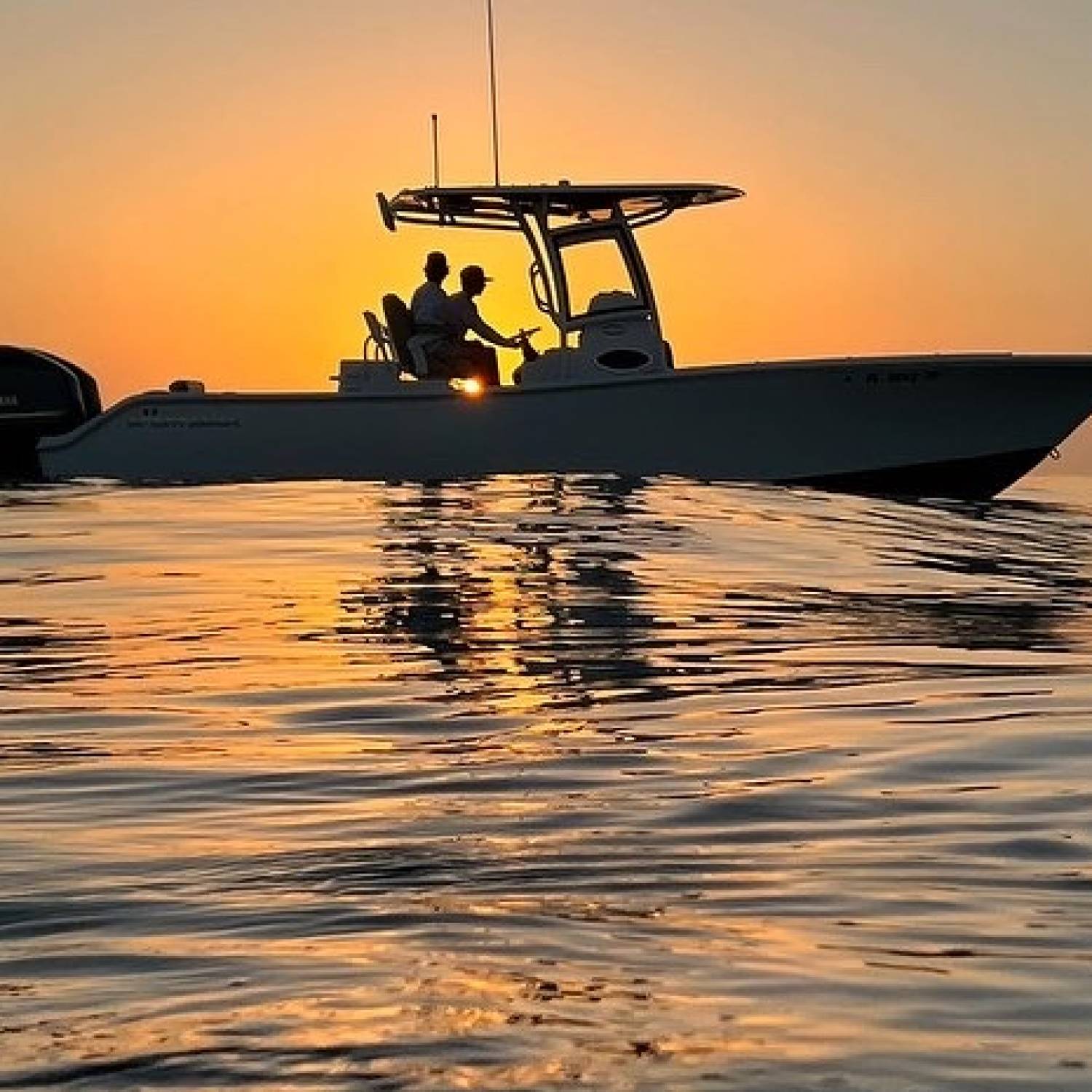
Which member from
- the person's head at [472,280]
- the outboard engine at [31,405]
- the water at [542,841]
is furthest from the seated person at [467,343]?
the water at [542,841]

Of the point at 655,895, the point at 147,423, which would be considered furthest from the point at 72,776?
the point at 147,423

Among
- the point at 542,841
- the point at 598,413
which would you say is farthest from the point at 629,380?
the point at 542,841

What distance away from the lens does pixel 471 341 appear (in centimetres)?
1988

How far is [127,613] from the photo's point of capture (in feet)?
26.0

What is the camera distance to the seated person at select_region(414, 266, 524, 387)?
19.4m

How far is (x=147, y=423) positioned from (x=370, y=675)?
50.0 feet

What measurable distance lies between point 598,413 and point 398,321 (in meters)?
1.86

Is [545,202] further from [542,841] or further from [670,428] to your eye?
[542,841]

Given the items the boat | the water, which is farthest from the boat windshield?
the water

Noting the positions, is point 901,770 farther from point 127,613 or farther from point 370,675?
point 127,613

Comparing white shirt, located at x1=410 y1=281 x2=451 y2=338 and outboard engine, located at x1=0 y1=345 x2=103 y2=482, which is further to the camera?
outboard engine, located at x1=0 y1=345 x2=103 y2=482

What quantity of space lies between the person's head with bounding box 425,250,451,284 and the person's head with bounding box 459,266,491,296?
16 centimetres

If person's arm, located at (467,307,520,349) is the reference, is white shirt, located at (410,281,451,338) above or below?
above

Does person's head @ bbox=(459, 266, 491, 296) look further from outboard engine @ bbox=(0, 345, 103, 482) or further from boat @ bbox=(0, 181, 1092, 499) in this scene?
outboard engine @ bbox=(0, 345, 103, 482)
